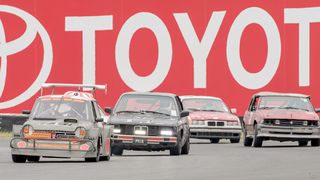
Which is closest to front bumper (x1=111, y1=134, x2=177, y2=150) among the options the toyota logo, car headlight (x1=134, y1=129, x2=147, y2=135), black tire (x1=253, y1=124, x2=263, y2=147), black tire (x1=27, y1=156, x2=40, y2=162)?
car headlight (x1=134, y1=129, x2=147, y2=135)

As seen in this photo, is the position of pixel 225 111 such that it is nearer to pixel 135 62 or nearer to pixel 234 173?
pixel 135 62

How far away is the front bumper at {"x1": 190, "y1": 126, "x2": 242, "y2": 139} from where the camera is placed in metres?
38.9

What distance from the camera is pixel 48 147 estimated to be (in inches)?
971

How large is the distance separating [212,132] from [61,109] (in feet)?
44.0

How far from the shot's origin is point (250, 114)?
120 ft

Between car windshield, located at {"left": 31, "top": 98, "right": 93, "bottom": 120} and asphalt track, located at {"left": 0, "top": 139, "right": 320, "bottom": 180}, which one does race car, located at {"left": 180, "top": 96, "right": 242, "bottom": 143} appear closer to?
asphalt track, located at {"left": 0, "top": 139, "right": 320, "bottom": 180}

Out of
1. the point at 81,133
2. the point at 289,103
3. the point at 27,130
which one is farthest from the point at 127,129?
the point at 289,103

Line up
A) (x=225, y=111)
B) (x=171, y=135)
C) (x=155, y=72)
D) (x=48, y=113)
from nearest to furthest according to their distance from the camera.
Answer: (x=48, y=113), (x=171, y=135), (x=225, y=111), (x=155, y=72)

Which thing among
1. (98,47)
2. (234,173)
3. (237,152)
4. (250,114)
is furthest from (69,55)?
(234,173)

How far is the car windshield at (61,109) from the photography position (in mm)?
25886

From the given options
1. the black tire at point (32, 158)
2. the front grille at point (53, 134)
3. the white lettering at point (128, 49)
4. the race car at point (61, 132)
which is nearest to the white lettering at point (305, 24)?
the white lettering at point (128, 49)

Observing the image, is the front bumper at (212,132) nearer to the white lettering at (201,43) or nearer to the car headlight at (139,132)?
the white lettering at (201,43)

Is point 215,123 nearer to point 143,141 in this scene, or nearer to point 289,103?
point 289,103

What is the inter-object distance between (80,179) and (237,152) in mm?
12486
